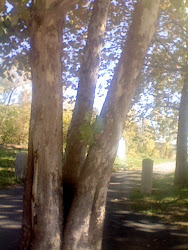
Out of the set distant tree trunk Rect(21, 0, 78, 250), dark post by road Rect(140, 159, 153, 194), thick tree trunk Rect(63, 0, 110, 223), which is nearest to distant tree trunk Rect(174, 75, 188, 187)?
dark post by road Rect(140, 159, 153, 194)

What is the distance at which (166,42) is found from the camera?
12.0 meters

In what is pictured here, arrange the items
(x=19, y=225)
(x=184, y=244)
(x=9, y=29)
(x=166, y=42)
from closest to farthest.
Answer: (x=184, y=244) < (x=19, y=225) < (x=9, y=29) < (x=166, y=42)

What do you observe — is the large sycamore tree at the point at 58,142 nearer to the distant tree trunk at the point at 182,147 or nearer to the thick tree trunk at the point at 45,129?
the thick tree trunk at the point at 45,129

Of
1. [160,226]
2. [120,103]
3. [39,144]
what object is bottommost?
[160,226]

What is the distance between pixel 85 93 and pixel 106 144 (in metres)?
0.99

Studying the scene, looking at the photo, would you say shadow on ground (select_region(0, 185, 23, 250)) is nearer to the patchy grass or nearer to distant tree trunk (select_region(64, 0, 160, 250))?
distant tree trunk (select_region(64, 0, 160, 250))

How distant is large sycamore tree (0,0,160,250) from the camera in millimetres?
3900

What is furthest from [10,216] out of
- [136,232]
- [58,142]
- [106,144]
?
[106,144]

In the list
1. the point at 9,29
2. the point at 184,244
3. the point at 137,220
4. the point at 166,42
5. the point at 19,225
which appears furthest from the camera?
the point at 166,42

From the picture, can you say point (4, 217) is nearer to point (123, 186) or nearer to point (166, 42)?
point (123, 186)

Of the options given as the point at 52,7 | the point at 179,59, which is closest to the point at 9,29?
the point at 52,7

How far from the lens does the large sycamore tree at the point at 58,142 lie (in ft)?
12.8

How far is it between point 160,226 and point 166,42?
25.2ft

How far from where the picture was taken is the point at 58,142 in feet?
13.2
